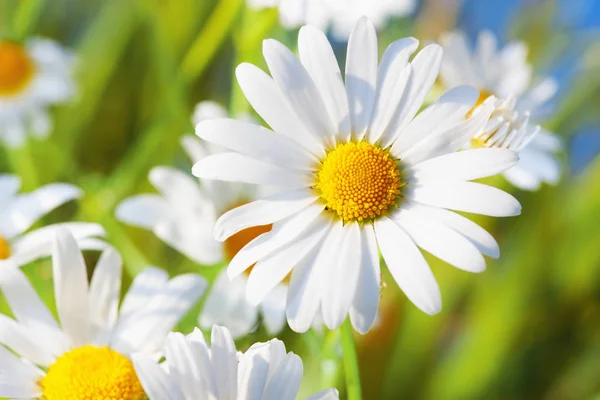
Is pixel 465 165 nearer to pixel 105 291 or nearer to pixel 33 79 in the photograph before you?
pixel 105 291

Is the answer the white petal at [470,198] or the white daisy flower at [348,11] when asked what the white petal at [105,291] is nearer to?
the white petal at [470,198]

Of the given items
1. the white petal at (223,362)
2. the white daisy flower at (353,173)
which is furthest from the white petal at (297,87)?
the white petal at (223,362)

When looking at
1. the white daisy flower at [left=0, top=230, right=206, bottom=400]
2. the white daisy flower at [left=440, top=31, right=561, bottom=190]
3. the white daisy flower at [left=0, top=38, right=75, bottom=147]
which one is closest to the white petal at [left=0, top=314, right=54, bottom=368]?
the white daisy flower at [left=0, top=230, right=206, bottom=400]

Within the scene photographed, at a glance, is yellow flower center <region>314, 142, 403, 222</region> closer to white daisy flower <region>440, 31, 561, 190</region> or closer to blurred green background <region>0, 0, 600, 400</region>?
white daisy flower <region>440, 31, 561, 190</region>

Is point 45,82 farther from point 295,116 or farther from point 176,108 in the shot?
point 295,116

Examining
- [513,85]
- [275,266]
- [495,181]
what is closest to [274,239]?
[275,266]

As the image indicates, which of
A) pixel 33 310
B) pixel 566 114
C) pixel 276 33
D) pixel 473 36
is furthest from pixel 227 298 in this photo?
pixel 473 36
